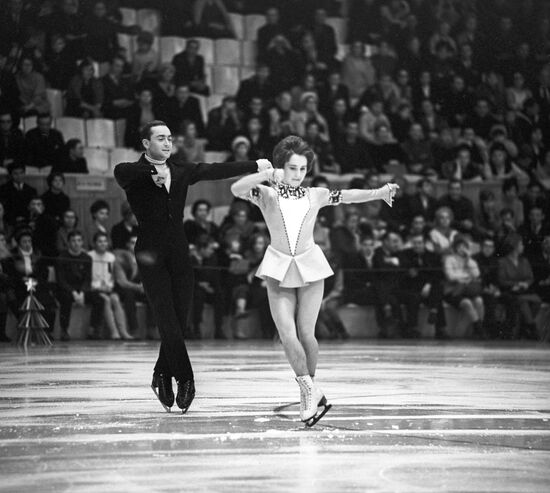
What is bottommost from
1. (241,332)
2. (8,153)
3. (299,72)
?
(241,332)

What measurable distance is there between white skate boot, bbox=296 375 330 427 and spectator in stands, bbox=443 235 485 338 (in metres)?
9.18

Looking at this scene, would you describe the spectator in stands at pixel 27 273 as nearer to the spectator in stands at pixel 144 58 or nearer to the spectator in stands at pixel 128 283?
the spectator in stands at pixel 128 283

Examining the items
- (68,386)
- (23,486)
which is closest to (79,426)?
(23,486)

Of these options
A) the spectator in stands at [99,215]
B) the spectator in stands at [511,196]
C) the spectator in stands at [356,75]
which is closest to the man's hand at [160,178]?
the spectator in stands at [99,215]

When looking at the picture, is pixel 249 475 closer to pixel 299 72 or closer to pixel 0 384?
pixel 0 384

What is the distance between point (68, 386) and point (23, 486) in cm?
373

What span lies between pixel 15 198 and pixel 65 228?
68 cm

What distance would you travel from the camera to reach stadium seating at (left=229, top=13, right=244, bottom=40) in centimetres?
1743

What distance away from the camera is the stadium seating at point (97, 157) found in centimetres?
1516

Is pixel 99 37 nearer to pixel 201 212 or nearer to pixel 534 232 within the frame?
pixel 201 212

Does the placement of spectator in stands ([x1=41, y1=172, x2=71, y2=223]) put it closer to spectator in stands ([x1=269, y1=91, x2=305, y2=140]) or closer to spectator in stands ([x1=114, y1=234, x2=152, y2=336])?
spectator in stands ([x1=114, y1=234, x2=152, y2=336])

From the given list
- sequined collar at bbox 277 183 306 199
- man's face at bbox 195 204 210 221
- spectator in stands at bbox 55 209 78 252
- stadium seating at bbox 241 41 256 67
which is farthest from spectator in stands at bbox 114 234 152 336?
sequined collar at bbox 277 183 306 199

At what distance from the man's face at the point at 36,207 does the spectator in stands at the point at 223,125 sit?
2.87m

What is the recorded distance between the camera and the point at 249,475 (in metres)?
3.83
